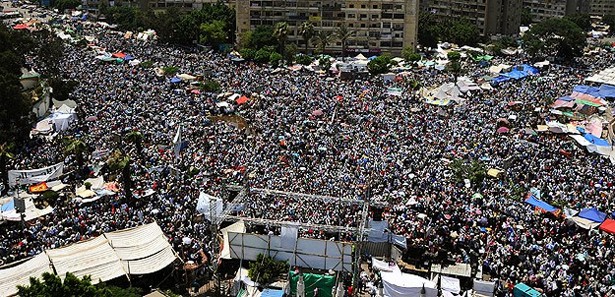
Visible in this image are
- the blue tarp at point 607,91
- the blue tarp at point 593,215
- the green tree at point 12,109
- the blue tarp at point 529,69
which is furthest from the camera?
the blue tarp at point 529,69

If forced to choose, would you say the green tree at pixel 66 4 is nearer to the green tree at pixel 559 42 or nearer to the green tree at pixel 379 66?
the green tree at pixel 379 66

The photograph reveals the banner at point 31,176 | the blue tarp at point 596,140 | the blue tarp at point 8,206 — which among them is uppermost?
the blue tarp at point 596,140


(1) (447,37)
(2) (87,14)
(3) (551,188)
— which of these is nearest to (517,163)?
(3) (551,188)

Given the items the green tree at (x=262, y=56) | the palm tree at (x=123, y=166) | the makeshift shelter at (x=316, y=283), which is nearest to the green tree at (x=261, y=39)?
the green tree at (x=262, y=56)

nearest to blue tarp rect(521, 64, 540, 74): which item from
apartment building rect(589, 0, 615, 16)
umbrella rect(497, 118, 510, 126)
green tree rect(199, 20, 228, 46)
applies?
umbrella rect(497, 118, 510, 126)

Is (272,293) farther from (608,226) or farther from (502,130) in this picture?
(502,130)

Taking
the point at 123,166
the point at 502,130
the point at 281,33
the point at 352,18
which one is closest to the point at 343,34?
the point at 352,18

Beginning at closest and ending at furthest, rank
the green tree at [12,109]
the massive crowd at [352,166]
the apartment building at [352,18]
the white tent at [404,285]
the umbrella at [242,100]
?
the white tent at [404,285] → the massive crowd at [352,166] → the green tree at [12,109] → the umbrella at [242,100] → the apartment building at [352,18]
